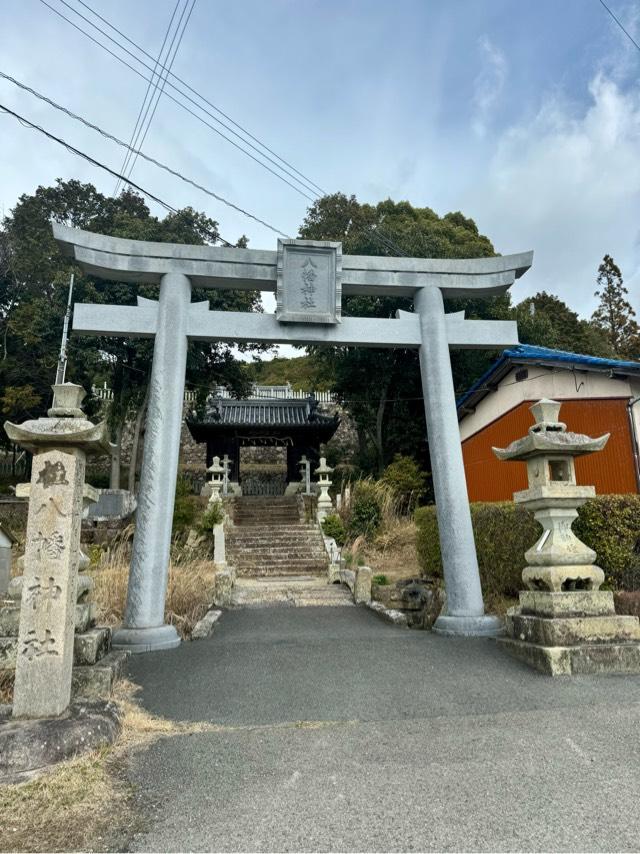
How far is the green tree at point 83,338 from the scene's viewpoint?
17969 mm

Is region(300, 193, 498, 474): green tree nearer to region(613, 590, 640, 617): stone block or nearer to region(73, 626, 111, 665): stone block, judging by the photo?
region(613, 590, 640, 617): stone block

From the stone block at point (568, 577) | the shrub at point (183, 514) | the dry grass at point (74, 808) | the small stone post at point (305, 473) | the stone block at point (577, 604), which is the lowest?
the dry grass at point (74, 808)

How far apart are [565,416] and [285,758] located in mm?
11422

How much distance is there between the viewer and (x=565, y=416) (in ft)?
41.1

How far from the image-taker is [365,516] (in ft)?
52.0

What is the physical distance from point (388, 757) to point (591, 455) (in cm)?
1109

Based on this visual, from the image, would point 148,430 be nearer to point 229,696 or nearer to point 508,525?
point 229,696

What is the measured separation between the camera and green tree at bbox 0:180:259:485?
59.0ft

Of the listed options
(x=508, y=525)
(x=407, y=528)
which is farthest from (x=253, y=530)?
(x=508, y=525)

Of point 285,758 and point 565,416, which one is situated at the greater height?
point 565,416

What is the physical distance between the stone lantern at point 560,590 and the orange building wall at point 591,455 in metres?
6.04

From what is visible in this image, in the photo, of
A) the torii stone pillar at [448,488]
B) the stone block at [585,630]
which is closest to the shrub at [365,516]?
the torii stone pillar at [448,488]

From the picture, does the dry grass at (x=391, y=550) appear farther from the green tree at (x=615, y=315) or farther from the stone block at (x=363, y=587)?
the green tree at (x=615, y=315)

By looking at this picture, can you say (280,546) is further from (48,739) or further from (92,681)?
(48,739)
